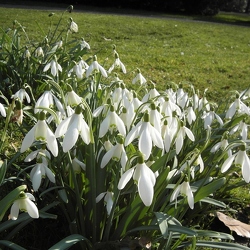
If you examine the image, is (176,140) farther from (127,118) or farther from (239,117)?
(239,117)

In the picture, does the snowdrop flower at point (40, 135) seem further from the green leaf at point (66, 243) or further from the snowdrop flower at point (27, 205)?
the green leaf at point (66, 243)

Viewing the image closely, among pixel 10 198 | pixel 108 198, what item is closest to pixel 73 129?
pixel 10 198

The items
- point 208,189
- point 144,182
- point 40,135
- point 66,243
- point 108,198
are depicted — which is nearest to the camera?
point 144,182

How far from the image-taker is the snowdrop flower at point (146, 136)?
61.1 inches

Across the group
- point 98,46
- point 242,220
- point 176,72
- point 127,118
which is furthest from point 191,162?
point 98,46

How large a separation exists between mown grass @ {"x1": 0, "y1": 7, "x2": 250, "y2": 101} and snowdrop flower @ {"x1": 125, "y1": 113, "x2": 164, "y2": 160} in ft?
6.84

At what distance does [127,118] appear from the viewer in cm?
200

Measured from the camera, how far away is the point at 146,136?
1574mm

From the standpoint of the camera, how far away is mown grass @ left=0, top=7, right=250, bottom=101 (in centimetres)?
620

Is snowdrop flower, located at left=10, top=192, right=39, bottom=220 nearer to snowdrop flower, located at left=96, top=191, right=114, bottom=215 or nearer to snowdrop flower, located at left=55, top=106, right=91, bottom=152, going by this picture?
snowdrop flower, located at left=55, top=106, right=91, bottom=152

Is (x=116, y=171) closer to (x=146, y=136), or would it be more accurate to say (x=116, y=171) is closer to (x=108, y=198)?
(x=108, y=198)

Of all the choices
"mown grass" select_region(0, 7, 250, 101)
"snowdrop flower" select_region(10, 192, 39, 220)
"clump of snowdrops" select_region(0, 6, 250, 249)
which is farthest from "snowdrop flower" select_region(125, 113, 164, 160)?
"mown grass" select_region(0, 7, 250, 101)

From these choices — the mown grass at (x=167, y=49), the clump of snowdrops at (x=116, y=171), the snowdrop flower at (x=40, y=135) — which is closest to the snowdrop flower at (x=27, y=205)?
the clump of snowdrops at (x=116, y=171)

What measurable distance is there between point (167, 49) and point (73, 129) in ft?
23.5
